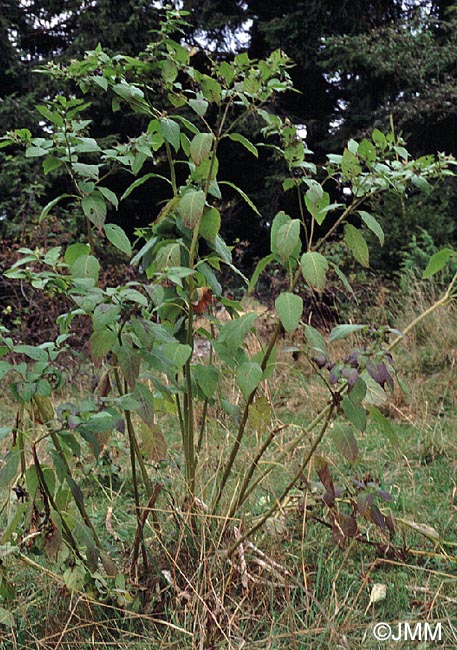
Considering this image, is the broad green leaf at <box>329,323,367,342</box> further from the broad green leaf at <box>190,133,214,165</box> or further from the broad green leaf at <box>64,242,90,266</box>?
the broad green leaf at <box>64,242,90,266</box>

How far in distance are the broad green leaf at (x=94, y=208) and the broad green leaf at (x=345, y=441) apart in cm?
76

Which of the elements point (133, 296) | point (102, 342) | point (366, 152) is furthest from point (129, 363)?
point (366, 152)

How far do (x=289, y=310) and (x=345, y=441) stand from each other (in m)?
0.37

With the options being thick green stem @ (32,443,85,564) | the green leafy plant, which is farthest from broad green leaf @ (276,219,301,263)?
thick green stem @ (32,443,85,564)

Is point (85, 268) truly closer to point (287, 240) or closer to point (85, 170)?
point (85, 170)

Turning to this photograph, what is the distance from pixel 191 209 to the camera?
1541 mm

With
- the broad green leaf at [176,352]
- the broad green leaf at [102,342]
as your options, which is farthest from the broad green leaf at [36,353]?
the broad green leaf at [176,352]

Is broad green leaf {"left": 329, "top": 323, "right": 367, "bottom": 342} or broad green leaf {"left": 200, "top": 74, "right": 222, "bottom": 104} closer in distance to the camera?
broad green leaf {"left": 329, "top": 323, "right": 367, "bottom": 342}

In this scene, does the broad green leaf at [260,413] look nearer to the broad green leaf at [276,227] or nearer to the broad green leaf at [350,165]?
the broad green leaf at [276,227]

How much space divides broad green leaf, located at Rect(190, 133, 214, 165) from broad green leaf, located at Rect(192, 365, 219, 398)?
1.70 ft

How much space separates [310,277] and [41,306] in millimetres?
5189

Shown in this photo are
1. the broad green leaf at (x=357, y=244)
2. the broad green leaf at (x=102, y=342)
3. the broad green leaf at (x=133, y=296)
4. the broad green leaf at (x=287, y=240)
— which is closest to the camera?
the broad green leaf at (x=133, y=296)

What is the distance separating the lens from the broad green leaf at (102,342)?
142 cm

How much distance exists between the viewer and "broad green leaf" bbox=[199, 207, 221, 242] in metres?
1.67
